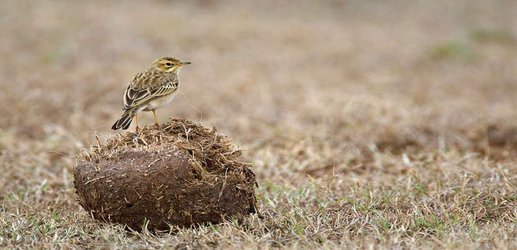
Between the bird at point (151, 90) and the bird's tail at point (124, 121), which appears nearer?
the bird's tail at point (124, 121)

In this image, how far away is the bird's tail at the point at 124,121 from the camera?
5.87m

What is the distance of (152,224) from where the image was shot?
5562 millimetres

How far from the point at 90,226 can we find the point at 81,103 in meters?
6.10

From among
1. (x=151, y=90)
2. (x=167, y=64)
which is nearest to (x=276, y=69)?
(x=167, y=64)

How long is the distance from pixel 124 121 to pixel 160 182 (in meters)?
0.83

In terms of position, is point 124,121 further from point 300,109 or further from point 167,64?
point 300,109

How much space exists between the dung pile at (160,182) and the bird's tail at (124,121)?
4.4 inches

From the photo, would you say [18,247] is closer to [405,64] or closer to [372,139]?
[372,139]

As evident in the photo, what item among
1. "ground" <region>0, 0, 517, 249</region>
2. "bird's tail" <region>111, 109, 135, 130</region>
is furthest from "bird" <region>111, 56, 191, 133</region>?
"ground" <region>0, 0, 517, 249</region>

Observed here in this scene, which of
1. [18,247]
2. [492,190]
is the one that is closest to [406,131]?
[492,190]

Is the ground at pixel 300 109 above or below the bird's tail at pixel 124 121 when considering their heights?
below

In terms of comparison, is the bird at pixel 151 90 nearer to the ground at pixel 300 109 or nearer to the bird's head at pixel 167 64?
the bird's head at pixel 167 64

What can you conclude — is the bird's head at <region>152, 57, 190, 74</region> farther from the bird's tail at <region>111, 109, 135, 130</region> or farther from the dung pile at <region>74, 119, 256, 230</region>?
the dung pile at <region>74, 119, 256, 230</region>

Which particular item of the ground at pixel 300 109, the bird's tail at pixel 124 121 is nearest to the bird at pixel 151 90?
the bird's tail at pixel 124 121
